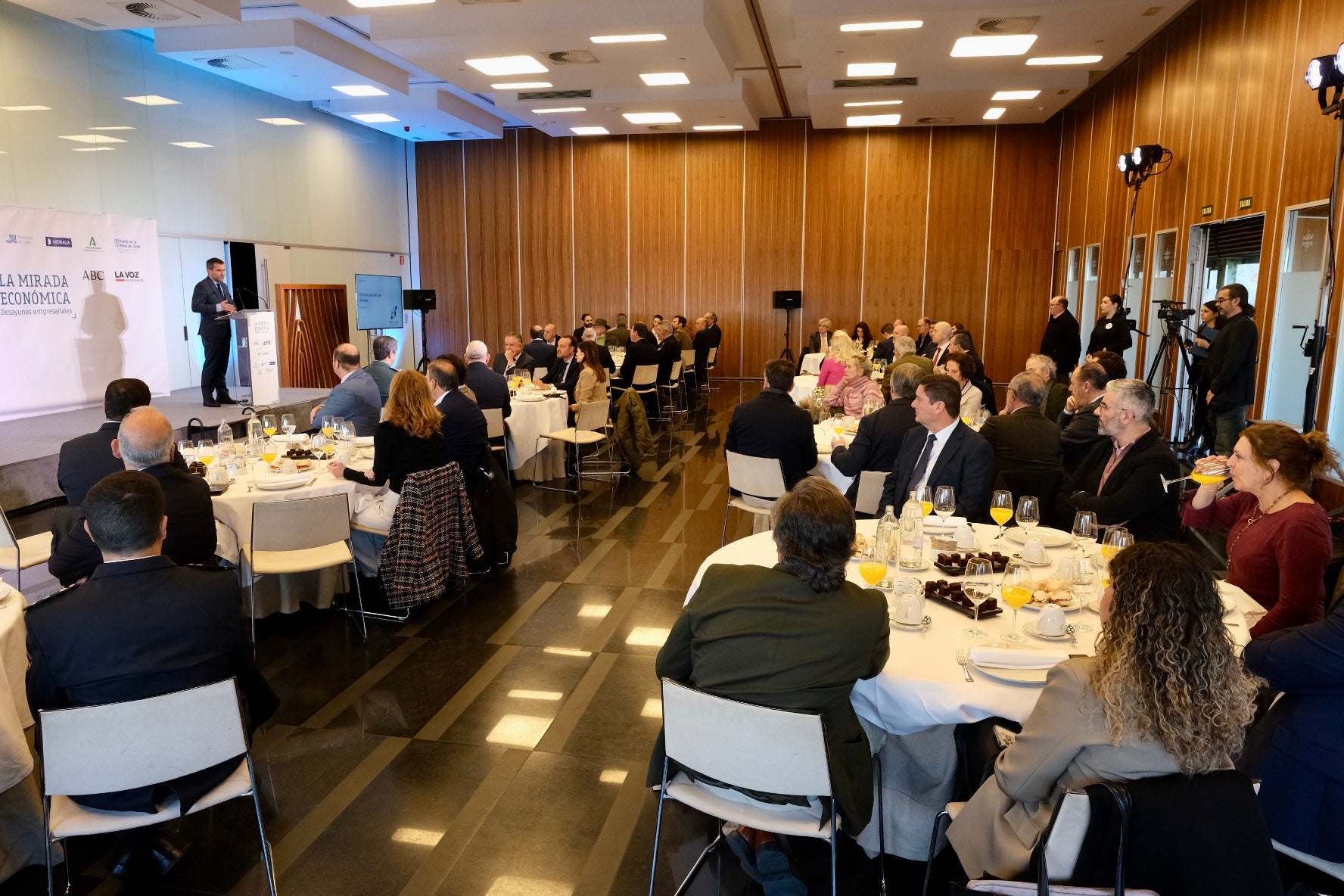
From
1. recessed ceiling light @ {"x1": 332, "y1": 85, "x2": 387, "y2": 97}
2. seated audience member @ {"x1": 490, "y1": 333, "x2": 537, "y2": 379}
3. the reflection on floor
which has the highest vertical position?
recessed ceiling light @ {"x1": 332, "y1": 85, "x2": 387, "y2": 97}

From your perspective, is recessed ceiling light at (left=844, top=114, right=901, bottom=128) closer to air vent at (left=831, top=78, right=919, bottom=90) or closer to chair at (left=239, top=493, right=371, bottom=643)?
air vent at (left=831, top=78, right=919, bottom=90)

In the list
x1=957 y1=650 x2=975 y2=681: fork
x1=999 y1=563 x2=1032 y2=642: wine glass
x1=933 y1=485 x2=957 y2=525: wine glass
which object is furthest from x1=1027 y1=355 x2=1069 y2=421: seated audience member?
x1=957 y1=650 x2=975 y2=681: fork

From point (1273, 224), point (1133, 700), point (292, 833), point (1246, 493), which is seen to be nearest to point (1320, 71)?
point (1273, 224)

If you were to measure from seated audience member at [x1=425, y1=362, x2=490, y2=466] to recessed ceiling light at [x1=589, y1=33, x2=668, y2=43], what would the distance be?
210 inches

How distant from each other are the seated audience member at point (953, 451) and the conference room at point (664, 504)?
0.07 feet

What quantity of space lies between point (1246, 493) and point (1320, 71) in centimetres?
419

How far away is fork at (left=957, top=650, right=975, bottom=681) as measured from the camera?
2.45m

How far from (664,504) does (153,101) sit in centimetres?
858

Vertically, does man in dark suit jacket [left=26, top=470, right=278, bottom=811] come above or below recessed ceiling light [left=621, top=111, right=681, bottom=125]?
below

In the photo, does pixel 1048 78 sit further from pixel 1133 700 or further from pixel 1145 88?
pixel 1133 700

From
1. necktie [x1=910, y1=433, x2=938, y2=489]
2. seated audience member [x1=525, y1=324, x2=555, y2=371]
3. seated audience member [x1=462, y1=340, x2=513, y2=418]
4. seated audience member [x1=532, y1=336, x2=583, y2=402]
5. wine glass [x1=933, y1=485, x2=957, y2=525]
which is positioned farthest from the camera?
seated audience member [x1=525, y1=324, x2=555, y2=371]

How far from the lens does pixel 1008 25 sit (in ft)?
29.4

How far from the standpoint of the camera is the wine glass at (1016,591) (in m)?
2.69

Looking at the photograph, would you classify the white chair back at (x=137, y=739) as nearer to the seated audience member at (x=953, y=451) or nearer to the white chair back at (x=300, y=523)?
the white chair back at (x=300, y=523)
